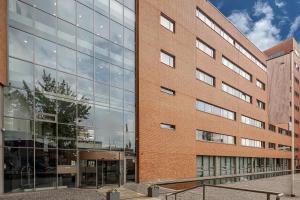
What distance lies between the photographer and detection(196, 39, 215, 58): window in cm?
3608

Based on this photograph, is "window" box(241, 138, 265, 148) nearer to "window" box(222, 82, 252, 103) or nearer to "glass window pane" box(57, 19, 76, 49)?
"window" box(222, 82, 252, 103)

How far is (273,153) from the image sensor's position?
57344 millimetres

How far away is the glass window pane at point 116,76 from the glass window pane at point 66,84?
350 cm

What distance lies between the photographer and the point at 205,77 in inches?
1455

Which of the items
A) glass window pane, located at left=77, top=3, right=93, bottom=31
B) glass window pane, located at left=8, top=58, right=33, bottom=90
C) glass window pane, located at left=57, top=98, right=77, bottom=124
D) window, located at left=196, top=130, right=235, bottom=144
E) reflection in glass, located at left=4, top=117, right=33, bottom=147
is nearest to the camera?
reflection in glass, located at left=4, top=117, right=33, bottom=147

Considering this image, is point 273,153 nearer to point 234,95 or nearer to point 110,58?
point 234,95

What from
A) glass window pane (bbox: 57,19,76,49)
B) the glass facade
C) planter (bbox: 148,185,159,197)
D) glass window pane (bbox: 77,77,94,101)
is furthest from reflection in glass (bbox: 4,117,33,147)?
planter (bbox: 148,185,159,197)

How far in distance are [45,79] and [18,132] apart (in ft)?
11.3

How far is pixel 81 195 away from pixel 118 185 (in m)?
5.12

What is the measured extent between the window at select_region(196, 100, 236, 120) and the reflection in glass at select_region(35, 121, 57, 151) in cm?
1814

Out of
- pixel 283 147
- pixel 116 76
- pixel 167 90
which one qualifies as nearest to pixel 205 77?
pixel 167 90

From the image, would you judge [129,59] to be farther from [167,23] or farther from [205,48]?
[205,48]

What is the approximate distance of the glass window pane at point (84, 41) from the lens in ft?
72.3

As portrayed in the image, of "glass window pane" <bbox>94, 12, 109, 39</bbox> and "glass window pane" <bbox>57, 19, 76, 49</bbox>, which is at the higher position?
"glass window pane" <bbox>94, 12, 109, 39</bbox>
